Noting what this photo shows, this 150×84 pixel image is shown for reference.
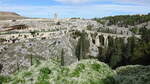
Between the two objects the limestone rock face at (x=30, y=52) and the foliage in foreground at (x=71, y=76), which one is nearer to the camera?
the foliage in foreground at (x=71, y=76)

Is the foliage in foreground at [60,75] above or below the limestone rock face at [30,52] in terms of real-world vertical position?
above

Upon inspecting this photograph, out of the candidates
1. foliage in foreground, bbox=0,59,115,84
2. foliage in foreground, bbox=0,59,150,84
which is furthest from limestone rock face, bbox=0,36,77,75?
foliage in foreground, bbox=0,59,115,84

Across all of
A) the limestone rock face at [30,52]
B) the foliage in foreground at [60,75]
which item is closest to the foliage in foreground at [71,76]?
the foliage in foreground at [60,75]

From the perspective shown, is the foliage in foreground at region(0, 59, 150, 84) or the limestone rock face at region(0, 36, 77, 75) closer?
the foliage in foreground at region(0, 59, 150, 84)

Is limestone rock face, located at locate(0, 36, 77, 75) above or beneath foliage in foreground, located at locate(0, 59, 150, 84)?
beneath

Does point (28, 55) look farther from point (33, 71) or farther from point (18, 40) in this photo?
point (33, 71)

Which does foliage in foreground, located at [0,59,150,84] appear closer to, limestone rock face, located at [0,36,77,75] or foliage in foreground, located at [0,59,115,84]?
foliage in foreground, located at [0,59,115,84]

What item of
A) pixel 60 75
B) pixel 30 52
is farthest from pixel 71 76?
pixel 30 52

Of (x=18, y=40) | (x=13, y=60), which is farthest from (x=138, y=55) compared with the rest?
(x=18, y=40)

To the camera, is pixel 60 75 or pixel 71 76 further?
pixel 71 76

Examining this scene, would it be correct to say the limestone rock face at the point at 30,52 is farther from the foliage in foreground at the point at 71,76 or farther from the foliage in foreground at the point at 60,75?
the foliage in foreground at the point at 60,75

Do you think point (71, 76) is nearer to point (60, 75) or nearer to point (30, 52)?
point (60, 75)

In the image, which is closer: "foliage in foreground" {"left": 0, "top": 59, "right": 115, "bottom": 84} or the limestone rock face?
"foliage in foreground" {"left": 0, "top": 59, "right": 115, "bottom": 84}

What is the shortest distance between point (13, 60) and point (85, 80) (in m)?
122
